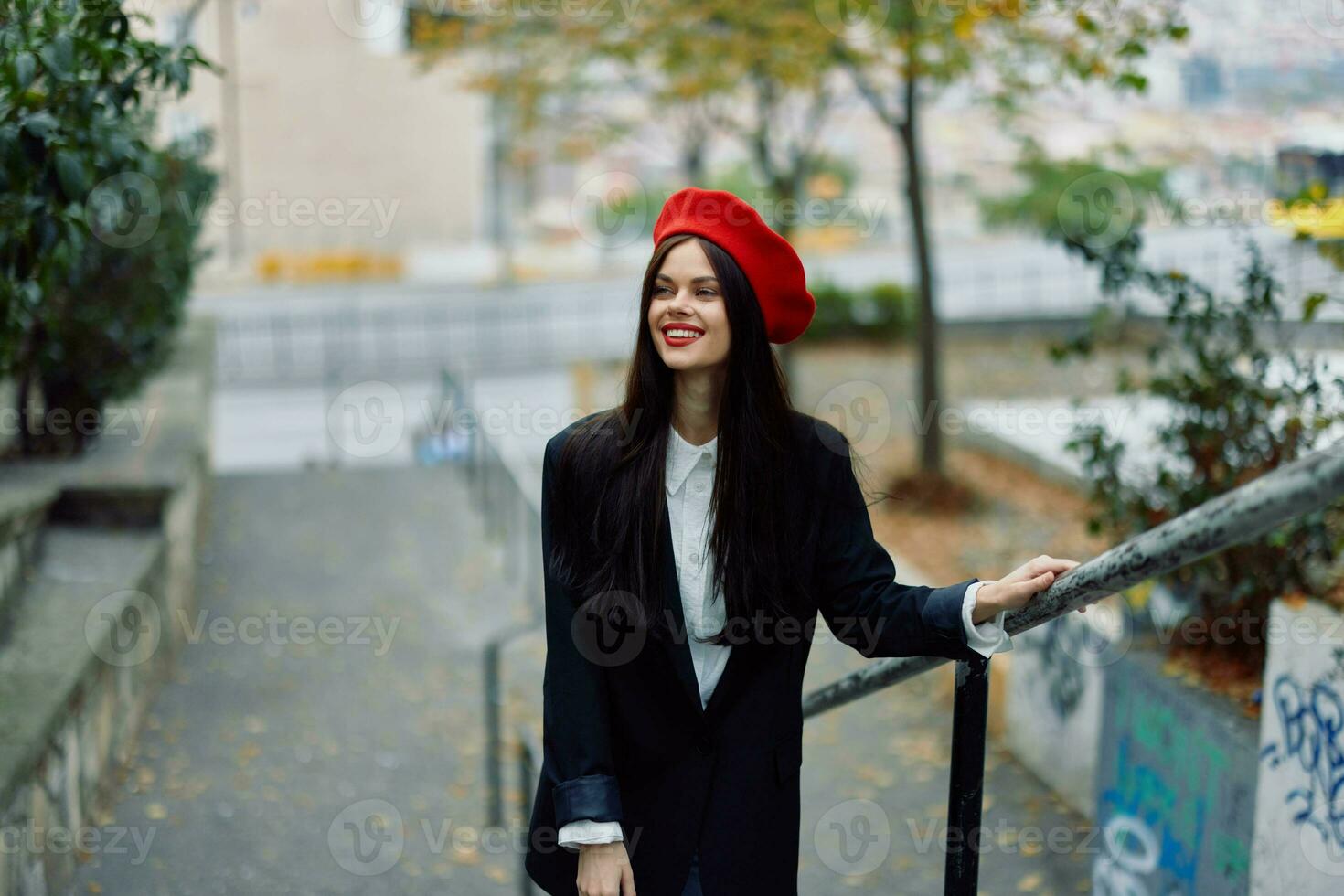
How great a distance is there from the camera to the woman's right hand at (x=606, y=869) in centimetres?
209

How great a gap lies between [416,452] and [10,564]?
7267 mm

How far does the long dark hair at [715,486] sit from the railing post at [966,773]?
308 mm

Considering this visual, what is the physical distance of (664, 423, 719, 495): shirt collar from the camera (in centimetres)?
222

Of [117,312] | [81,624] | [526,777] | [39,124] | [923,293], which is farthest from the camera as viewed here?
[923,293]

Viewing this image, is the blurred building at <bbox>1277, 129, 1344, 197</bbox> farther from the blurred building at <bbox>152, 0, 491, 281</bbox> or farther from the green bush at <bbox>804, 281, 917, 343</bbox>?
the blurred building at <bbox>152, 0, 491, 281</bbox>

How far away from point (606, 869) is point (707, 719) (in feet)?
0.94

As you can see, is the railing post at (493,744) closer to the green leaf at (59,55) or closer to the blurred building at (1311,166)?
the green leaf at (59,55)

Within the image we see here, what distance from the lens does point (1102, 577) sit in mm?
1787

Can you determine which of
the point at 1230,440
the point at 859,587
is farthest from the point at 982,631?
the point at 1230,440

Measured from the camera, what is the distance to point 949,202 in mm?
36656

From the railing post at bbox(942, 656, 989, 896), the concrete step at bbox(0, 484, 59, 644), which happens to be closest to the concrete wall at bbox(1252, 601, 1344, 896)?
the railing post at bbox(942, 656, 989, 896)

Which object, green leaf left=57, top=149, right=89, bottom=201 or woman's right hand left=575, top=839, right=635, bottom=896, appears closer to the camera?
woman's right hand left=575, top=839, right=635, bottom=896

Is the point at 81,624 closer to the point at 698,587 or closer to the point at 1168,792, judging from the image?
the point at 698,587

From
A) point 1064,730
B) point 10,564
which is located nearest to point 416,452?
point 10,564
